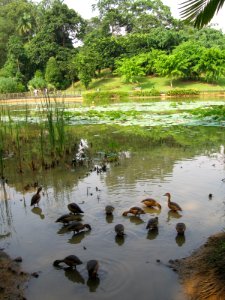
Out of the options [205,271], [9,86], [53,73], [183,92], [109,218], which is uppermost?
[53,73]

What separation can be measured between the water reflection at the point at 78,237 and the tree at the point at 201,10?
10.4ft

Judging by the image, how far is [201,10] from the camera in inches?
153

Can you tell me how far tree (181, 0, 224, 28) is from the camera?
148 inches

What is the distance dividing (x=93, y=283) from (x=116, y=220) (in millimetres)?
1720

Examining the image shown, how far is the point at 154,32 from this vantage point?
166 ft

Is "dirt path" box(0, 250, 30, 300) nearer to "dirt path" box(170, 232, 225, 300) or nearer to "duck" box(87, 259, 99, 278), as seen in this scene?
"duck" box(87, 259, 99, 278)

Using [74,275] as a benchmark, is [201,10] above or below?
above

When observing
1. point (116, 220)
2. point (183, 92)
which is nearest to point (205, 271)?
point (116, 220)

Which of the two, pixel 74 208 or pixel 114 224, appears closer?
pixel 114 224

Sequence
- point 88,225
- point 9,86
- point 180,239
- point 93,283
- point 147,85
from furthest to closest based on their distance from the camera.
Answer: point 147,85 → point 9,86 → point 88,225 → point 180,239 → point 93,283

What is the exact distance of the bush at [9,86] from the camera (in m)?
41.9

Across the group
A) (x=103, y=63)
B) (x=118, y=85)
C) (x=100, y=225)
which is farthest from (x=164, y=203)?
(x=103, y=63)

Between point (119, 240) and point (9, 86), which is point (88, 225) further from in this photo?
point (9, 86)

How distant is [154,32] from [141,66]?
23.4 ft
